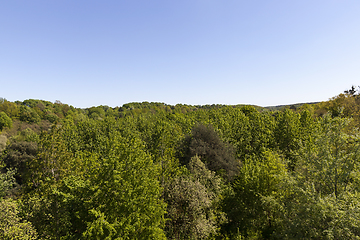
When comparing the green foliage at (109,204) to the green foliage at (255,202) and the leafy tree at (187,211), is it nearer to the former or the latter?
the leafy tree at (187,211)

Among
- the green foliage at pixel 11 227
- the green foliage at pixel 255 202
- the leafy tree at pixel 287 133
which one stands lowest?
the green foliage at pixel 255 202

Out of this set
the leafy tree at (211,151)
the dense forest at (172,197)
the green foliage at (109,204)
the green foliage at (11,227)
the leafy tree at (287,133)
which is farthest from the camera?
the leafy tree at (287,133)

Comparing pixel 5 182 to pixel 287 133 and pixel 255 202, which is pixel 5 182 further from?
pixel 287 133

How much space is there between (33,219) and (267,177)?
2435 cm

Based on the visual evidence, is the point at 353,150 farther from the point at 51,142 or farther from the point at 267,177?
the point at 51,142

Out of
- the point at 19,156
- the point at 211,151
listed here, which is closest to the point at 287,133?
the point at 211,151

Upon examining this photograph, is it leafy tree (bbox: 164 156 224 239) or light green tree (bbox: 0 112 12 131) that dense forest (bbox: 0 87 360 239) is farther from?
light green tree (bbox: 0 112 12 131)

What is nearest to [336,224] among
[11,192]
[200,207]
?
[200,207]

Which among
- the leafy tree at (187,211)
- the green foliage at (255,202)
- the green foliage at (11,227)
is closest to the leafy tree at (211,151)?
the green foliage at (255,202)

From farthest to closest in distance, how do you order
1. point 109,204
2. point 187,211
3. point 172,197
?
point 172,197, point 187,211, point 109,204

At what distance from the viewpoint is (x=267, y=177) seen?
71.2ft

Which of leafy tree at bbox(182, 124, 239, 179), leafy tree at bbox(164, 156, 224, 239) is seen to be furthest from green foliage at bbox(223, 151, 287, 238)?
leafy tree at bbox(182, 124, 239, 179)

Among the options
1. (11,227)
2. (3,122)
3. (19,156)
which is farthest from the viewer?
(3,122)

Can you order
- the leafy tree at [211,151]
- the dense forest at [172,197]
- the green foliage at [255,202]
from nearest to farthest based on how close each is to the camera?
the dense forest at [172,197], the green foliage at [255,202], the leafy tree at [211,151]
